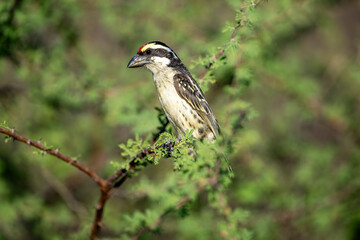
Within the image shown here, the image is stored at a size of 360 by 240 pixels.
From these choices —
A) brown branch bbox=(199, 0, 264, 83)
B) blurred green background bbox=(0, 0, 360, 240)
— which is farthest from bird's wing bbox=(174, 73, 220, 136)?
brown branch bbox=(199, 0, 264, 83)

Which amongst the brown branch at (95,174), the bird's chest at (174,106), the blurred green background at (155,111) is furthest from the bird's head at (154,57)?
the brown branch at (95,174)

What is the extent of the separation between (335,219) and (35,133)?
4.50m

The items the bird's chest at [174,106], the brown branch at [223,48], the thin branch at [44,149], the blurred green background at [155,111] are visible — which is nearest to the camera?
the thin branch at [44,149]

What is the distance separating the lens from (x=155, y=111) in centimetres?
471

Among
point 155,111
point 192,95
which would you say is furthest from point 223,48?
point 155,111

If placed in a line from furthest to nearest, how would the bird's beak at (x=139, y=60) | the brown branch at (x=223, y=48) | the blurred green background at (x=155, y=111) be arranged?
the blurred green background at (x=155, y=111) < the bird's beak at (x=139, y=60) < the brown branch at (x=223, y=48)

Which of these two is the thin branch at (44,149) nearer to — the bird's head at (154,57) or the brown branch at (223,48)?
the brown branch at (223,48)

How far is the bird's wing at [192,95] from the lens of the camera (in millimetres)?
3809

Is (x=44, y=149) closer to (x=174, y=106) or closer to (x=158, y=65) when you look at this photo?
(x=174, y=106)

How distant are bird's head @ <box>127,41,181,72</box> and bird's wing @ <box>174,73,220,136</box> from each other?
21 centimetres

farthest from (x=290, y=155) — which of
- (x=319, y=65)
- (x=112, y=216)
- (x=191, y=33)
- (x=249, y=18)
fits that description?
(x=249, y=18)

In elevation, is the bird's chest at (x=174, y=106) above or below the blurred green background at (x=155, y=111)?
below

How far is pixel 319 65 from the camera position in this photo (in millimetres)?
7250

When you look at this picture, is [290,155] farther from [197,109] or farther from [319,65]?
[197,109]
